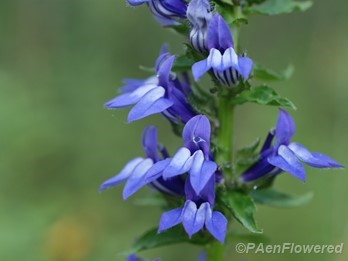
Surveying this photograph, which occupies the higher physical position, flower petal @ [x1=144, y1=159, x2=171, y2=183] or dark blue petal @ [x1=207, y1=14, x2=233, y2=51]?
dark blue petal @ [x1=207, y1=14, x2=233, y2=51]

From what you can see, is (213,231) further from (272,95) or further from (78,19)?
(78,19)

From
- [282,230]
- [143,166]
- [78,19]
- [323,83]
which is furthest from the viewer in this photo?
[78,19]

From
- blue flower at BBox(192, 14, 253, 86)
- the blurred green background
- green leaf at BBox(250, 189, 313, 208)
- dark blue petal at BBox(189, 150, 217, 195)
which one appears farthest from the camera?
the blurred green background

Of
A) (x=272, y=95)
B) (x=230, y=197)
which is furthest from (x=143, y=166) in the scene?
(x=272, y=95)

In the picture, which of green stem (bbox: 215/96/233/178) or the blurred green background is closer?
green stem (bbox: 215/96/233/178)

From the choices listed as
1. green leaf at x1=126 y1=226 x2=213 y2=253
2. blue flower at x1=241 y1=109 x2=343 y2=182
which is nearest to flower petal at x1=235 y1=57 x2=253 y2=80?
blue flower at x1=241 y1=109 x2=343 y2=182

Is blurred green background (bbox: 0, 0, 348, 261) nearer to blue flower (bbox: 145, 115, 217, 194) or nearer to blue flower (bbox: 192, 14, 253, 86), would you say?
blue flower (bbox: 145, 115, 217, 194)

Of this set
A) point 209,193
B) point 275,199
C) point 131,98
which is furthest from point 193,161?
point 275,199

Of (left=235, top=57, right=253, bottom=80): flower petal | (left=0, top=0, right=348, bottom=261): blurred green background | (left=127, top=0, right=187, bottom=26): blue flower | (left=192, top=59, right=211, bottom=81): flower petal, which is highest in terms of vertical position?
(left=127, top=0, right=187, bottom=26): blue flower
